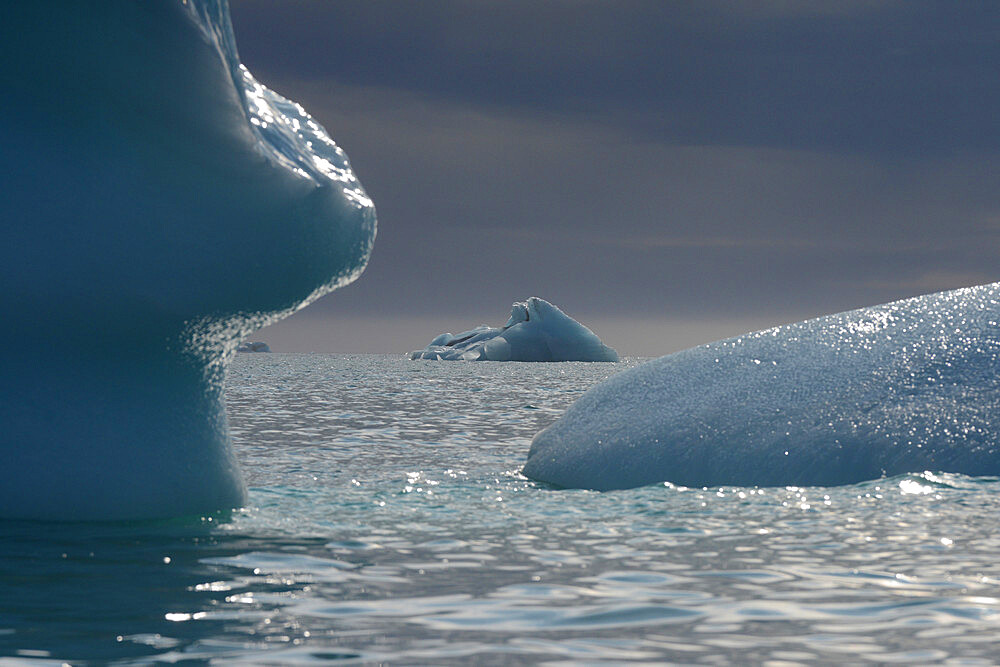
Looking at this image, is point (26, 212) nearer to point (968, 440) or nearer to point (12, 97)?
point (12, 97)

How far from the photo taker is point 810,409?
731cm

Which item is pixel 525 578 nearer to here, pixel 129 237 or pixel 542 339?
pixel 129 237

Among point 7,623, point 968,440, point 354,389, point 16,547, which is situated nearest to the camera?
point 7,623

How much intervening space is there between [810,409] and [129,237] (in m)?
4.33

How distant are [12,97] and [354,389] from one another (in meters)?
21.9

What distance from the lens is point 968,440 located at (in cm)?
679

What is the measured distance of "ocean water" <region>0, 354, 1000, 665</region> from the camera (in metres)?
3.20

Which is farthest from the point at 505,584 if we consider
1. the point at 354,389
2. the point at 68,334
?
the point at 354,389

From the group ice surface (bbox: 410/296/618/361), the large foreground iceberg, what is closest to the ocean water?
the large foreground iceberg

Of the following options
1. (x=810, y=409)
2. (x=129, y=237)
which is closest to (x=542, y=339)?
(x=810, y=409)

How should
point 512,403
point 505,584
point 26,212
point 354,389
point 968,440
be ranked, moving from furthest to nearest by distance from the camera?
point 354,389 < point 512,403 < point 968,440 < point 26,212 < point 505,584

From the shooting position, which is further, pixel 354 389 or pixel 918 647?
pixel 354 389

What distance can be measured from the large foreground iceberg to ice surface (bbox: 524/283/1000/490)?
2.68m

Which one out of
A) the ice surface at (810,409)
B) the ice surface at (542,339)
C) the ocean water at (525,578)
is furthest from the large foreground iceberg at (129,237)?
the ice surface at (542,339)
